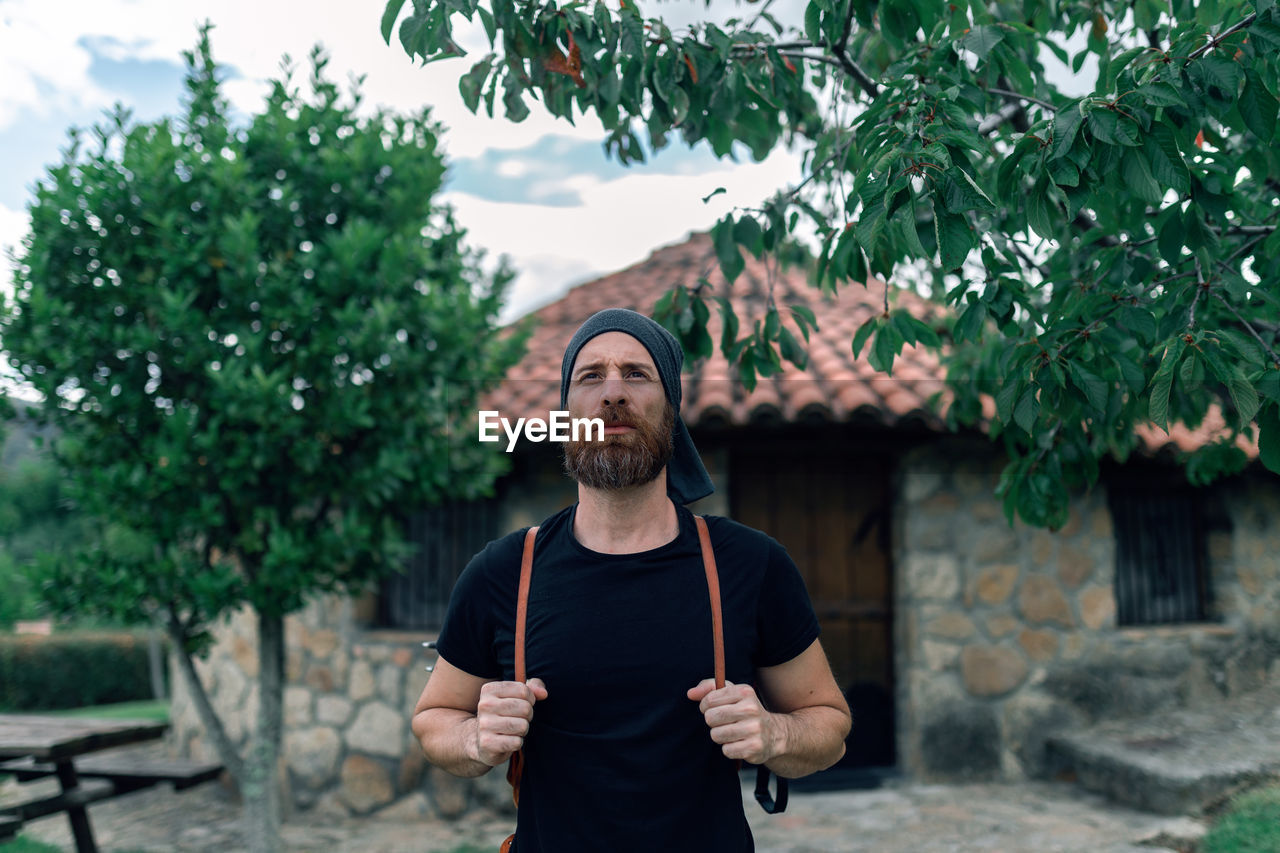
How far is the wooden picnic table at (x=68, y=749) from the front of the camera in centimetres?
387

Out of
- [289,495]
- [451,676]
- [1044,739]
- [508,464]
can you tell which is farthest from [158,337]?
[1044,739]

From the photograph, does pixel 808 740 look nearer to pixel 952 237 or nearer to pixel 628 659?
pixel 628 659

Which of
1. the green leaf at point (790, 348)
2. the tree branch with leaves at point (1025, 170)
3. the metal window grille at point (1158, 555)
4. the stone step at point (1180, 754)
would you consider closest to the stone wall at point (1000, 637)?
the stone step at point (1180, 754)

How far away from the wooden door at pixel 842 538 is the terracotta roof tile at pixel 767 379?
729 mm

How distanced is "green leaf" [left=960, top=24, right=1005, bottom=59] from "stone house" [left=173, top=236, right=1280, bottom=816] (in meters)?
2.90

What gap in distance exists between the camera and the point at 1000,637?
18.1ft

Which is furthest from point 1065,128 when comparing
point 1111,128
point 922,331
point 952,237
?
point 922,331

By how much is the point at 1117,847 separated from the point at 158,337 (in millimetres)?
5270

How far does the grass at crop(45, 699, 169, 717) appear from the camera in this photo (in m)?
10.1

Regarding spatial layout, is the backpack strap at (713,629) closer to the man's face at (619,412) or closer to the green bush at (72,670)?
the man's face at (619,412)

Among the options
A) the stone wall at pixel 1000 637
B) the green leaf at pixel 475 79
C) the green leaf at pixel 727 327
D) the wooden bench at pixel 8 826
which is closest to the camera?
the green leaf at pixel 475 79

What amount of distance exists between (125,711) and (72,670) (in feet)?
4.42

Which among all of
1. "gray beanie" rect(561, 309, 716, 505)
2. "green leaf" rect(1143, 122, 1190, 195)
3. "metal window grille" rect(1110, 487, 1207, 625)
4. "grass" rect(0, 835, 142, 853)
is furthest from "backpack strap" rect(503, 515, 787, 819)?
"metal window grille" rect(1110, 487, 1207, 625)

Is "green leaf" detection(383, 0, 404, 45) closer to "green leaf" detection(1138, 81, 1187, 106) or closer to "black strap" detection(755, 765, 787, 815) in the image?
"green leaf" detection(1138, 81, 1187, 106)
